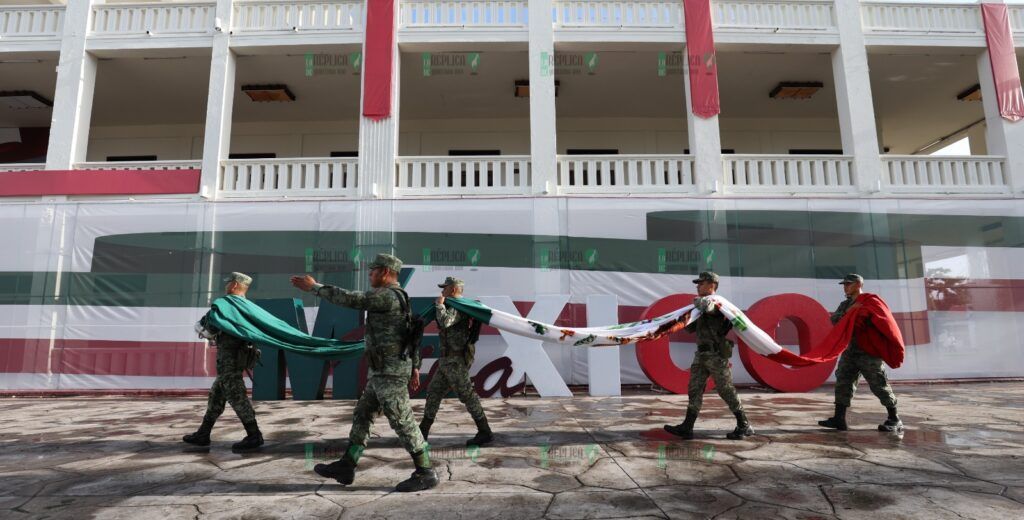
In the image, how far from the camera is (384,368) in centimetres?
375

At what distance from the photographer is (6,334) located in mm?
9578

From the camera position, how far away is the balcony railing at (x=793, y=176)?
1062cm

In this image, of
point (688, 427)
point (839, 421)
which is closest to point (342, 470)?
point (688, 427)

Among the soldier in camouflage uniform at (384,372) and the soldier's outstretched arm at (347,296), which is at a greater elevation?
the soldier's outstretched arm at (347,296)

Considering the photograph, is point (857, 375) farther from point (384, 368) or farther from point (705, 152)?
point (705, 152)

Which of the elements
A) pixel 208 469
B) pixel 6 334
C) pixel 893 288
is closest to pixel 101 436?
pixel 208 469

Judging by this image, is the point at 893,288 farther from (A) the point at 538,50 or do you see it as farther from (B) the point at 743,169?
(A) the point at 538,50

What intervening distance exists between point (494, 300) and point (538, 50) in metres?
5.53

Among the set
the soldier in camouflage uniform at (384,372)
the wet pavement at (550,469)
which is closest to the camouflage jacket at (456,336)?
the wet pavement at (550,469)

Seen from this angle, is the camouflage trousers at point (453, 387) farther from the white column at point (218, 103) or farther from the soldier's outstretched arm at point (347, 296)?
the white column at point (218, 103)

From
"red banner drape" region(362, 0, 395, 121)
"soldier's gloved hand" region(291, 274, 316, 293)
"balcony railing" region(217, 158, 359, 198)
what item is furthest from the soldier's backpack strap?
"red banner drape" region(362, 0, 395, 121)

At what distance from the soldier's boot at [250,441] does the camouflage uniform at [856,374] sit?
233 inches

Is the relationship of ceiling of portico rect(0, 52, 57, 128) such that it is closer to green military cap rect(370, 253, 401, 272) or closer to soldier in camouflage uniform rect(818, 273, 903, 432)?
green military cap rect(370, 253, 401, 272)

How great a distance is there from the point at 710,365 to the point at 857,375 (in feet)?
6.05
